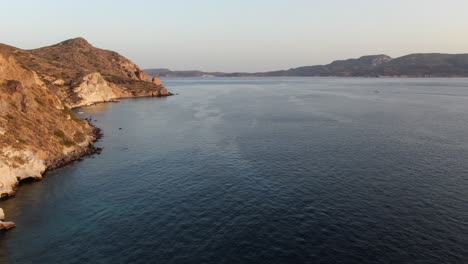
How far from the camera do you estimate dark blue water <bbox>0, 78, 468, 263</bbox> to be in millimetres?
49719

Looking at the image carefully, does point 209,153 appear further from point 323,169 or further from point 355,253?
point 355,253

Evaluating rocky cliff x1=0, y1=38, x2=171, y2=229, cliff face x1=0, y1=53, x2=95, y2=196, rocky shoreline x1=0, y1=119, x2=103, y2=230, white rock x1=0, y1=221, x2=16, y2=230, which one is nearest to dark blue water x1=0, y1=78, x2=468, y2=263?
white rock x1=0, y1=221, x2=16, y2=230

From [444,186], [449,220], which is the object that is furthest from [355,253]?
[444,186]

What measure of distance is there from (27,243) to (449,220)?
68038 mm

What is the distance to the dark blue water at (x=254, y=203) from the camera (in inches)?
1957

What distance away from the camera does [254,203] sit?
2608 inches

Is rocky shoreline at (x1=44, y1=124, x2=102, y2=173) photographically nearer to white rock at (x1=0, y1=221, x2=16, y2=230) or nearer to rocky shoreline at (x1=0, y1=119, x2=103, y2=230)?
rocky shoreline at (x1=0, y1=119, x2=103, y2=230)

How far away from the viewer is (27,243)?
52.3 m

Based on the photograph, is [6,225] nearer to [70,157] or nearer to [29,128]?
[70,157]

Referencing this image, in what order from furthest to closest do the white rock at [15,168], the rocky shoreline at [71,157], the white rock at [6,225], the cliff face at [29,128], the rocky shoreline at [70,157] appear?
1. the rocky shoreline at [71,157]
2. the rocky shoreline at [70,157]
3. the cliff face at [29,128]
4. the white rock at [15,168]
5. the white rock at [6,225]

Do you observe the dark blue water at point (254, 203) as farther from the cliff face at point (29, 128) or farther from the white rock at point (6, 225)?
the cliff face at point (29, 128)

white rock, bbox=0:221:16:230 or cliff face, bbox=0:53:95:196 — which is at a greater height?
cliff face, bbox=0:53:95:196

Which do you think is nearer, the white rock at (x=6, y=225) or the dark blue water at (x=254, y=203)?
the dark blue water at (x=254, y=203)

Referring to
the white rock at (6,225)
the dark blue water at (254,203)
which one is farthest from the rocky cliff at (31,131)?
the dark blue water at (254,203)
